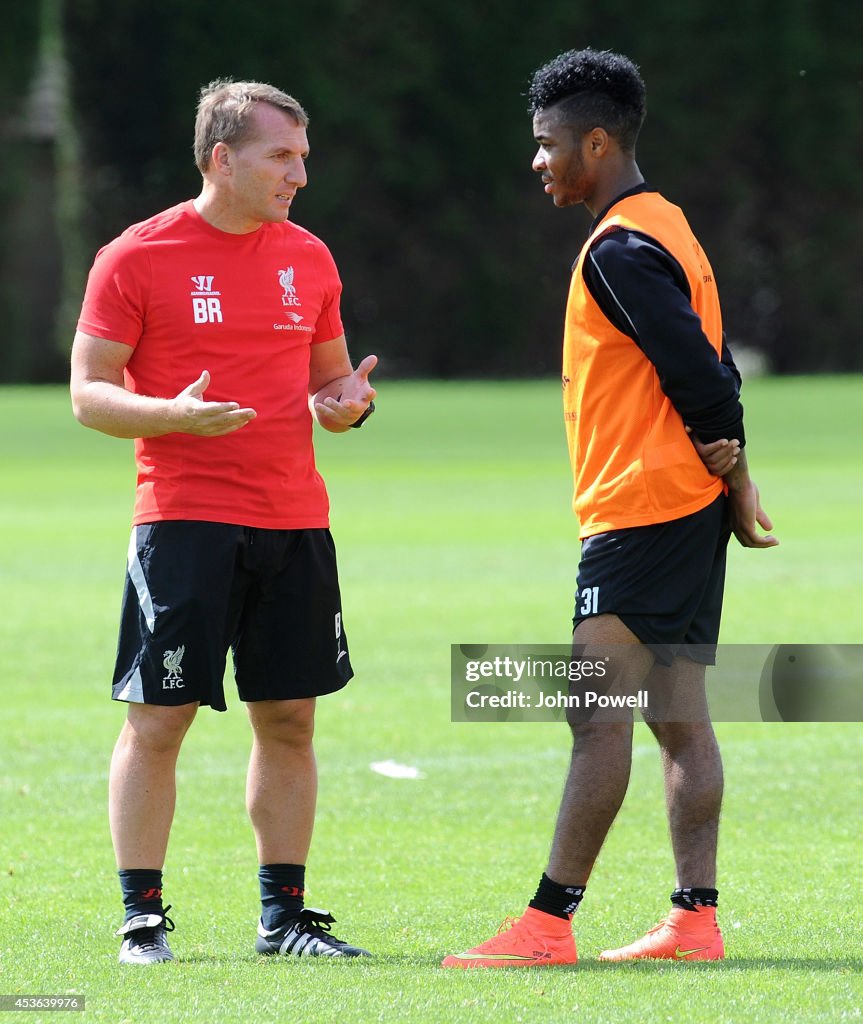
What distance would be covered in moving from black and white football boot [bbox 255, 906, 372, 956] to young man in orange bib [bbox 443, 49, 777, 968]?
40 cm

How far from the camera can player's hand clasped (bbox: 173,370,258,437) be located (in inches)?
191

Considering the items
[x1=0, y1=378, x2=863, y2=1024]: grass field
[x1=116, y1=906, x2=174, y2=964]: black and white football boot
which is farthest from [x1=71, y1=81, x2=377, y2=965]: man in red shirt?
[x1=0, y1=378, x2=863, y2=1024]: grass field

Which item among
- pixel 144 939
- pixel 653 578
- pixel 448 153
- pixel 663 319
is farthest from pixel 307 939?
pixel 448 153

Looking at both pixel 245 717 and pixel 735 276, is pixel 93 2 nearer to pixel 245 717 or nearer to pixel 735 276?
pixel 735 276

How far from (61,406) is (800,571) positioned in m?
21.2

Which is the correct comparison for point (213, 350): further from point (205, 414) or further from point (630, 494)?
point (630, 494)

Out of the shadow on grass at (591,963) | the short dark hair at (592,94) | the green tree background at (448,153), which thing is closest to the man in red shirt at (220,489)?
the shadow on grass at (591,963)

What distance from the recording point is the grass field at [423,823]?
4617 mm

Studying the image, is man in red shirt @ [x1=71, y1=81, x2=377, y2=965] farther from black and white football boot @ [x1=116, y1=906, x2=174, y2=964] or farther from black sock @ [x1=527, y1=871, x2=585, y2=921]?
black sock @ [x1=527, y1=871, x2=585, y2=921]

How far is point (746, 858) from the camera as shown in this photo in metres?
6.35

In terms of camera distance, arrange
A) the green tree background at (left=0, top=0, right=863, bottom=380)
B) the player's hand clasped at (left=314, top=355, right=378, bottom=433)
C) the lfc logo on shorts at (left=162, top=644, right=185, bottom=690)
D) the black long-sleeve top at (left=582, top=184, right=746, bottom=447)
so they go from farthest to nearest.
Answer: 1. the green tree background at (left=0, top=0, right=863, bottom=380)
2. the player's hand clasped at (left=314, top=355, right=378, bottom=433)
3. the lfc logo on shorts at (left=162, top=644, right=185, bottom=690)
4. the black long-sleeve top at (left=582, top=184, right=746, bottom=447)

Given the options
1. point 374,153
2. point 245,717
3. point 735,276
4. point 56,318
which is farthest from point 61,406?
point 245,717

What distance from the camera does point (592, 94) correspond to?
16.4 ft

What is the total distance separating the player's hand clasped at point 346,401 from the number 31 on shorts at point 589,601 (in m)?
0.94
